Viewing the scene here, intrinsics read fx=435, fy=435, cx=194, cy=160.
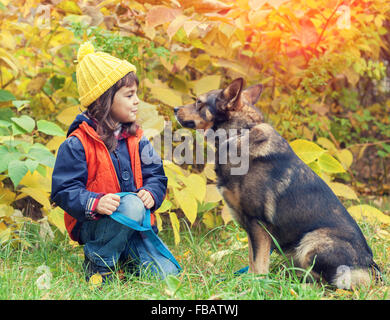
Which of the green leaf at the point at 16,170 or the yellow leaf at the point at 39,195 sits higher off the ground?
the green leaf at the point at 16,170

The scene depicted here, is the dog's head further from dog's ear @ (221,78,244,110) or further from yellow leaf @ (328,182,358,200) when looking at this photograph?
yellow leaf @ (328,182,358,200)

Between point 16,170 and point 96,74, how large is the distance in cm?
90

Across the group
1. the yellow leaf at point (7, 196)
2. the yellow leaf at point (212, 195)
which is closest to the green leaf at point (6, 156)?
the yellow leaf at point (7, 196)

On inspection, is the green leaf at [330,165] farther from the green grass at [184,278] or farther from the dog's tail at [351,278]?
the dog's tail at [351,278]

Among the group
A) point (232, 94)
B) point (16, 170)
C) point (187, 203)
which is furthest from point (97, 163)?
→ point (232, 94)

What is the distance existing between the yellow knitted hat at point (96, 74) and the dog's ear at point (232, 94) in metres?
0.66

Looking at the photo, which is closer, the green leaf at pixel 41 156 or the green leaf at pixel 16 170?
the green leaf at pixel 16 170

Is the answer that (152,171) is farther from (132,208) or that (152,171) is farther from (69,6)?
(69,6)

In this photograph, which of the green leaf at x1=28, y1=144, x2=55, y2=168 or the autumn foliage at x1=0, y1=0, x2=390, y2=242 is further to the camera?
the autumn foliage at x1=0, y1=0, x2=390, y2=242

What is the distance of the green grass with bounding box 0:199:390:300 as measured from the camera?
2465 millimetres

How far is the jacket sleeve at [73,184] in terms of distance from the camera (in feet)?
8.65

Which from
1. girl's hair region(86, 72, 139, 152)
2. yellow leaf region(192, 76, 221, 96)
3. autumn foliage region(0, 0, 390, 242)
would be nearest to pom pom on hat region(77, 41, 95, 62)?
girl's hair region(86, 72, 139, 152)

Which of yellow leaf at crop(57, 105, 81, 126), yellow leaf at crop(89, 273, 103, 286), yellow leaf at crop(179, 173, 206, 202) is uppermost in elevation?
yellow leaf at crop(57, 105, 81, 126)
